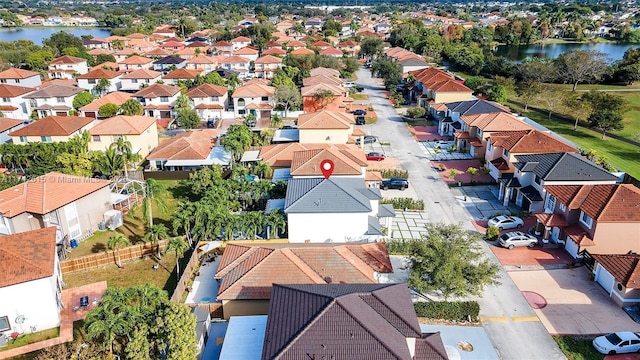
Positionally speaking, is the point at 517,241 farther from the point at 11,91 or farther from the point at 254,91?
the point at 11,91

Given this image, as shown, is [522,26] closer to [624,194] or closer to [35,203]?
[624,194]

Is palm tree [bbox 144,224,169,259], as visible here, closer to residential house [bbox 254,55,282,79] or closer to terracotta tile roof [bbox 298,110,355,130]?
terracotta tile roof [bbox 298,110,355,130]

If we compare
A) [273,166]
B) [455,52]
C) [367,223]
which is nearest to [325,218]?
[367,223]

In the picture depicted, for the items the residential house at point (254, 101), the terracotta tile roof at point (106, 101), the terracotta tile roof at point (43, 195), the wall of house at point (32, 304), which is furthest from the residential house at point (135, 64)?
the wall of house at point (32, 304)

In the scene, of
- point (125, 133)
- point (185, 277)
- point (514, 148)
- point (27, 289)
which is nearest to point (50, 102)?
point (125, 133)

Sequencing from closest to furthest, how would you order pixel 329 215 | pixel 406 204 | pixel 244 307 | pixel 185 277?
pixel 244 307 → pixel 185 277 → pixel 329 215 → pixel 406 204

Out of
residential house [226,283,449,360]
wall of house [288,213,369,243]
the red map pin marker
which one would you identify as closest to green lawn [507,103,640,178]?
the red map pin marker
